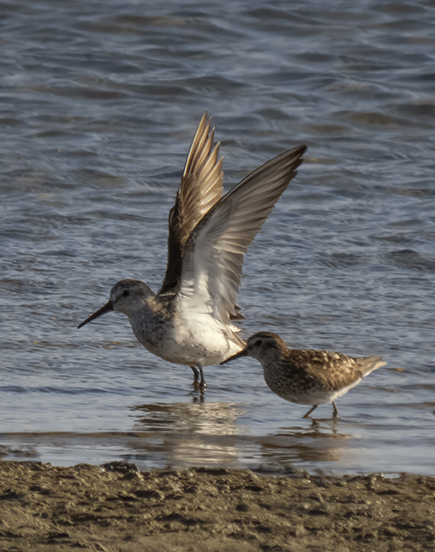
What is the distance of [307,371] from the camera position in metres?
5.37

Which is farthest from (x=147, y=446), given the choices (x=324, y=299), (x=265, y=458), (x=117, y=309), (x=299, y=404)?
(x=324, y=299)

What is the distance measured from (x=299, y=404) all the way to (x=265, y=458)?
1148 mm

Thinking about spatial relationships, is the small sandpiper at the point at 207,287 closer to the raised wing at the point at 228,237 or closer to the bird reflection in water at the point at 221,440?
the raised wing at the point at 228,237

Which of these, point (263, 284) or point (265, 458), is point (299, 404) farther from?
point (263, 284)

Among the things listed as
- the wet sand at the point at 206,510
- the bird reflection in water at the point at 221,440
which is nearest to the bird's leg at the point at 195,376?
the bird reflection in water at the point at 221,440

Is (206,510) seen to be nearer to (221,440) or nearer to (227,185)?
(221,440)

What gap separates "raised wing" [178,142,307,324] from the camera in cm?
553

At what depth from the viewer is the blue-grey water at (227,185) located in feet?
16.8

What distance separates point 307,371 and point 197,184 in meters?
2.55

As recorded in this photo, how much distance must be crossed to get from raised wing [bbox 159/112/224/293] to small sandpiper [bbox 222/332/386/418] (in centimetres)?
172

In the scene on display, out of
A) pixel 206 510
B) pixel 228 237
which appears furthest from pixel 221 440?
pixel 228 237

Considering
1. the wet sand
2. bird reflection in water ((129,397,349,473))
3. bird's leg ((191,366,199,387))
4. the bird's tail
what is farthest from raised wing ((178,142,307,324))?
the wet sand

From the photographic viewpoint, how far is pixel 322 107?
47.8ft

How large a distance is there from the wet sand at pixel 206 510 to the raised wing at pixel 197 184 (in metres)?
3.25
